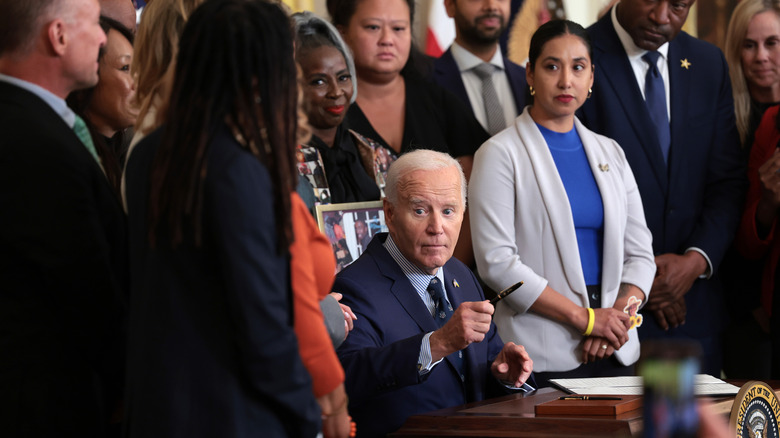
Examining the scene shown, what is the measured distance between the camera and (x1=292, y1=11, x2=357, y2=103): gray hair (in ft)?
11.1

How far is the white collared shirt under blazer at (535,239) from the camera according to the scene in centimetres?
330

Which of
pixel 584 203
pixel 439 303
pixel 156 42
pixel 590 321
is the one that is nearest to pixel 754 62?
pixel 584 203

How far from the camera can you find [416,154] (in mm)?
2850

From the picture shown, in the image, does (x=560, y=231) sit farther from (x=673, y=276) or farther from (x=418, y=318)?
(x=418, y=318)

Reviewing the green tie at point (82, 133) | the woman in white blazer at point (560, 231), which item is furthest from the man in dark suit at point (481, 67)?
the green tie at point (82, 133)

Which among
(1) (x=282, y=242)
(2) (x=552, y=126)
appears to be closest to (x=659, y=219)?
(2) (x=552, y=126)

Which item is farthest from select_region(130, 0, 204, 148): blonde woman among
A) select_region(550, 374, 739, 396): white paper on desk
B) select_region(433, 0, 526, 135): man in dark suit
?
select_region(433, 0, 526, 135): man in dark suit

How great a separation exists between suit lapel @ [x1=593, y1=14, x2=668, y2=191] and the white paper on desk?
1360 millimetres

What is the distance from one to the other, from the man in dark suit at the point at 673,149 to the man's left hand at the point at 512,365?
1.30 meters

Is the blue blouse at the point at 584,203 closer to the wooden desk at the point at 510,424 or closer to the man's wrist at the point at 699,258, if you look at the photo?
the man's wrist at the point at 699,258

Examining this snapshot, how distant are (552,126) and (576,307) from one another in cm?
68

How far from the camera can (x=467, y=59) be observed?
4.23m

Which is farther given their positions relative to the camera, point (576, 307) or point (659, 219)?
point (659, 219)

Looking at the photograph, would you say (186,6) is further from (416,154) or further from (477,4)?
(477,4)
